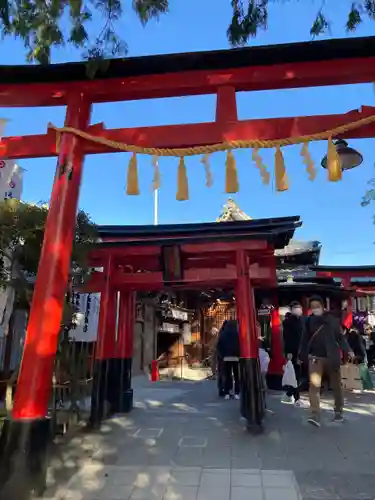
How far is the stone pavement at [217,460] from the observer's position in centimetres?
402

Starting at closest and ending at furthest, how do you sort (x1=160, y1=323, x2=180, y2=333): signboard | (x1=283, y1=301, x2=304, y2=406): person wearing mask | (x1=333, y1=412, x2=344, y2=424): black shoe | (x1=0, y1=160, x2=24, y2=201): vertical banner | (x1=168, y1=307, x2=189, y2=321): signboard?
(x1=333, y1=412, x2=344, y2=424): black shoe → (x1=0, y1=160, x2=24, y2=201): vertical banner → (x1=283, y1=301, x2=304, y2=406): person wearing mask → (x1=168, y1=307, x2=189, y2=321): signboard → (x1=160, y1=323, x2=180, y2=333): signboard

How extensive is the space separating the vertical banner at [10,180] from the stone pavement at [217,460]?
4.61m

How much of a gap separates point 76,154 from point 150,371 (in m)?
12.3

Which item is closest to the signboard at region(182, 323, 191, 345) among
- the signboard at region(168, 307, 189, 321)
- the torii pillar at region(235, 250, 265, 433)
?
the signboard at region(168, 307, 189, 321)

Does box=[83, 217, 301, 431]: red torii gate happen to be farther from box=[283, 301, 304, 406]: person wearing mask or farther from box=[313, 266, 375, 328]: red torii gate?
box=[313, 266, 375, 328]: red torii gate

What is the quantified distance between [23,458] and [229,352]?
5833mm

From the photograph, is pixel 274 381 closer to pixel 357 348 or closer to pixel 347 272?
pixel 357 348

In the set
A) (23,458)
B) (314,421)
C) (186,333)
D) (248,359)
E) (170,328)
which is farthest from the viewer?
(186,333)

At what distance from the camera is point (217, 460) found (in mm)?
4914

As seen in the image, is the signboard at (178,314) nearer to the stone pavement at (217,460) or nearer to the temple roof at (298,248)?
the temple roof at (298,248)

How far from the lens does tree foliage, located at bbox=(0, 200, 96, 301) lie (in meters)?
5.57

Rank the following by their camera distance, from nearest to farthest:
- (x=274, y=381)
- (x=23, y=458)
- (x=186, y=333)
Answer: (x=23, y=458)
(x=274, y=381)
(x=186, y=333)

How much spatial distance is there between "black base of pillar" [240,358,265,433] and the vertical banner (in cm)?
521

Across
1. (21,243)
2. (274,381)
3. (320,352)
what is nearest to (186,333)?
(274,381)
